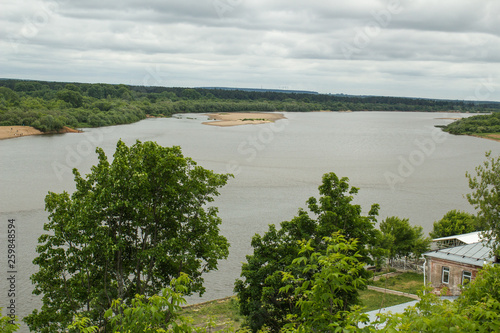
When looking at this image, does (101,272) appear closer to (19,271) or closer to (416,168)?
(19,271)

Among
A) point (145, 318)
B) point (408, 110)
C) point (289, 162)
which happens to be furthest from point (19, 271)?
point (408, 110)

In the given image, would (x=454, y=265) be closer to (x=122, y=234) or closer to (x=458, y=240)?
(x=458, y=240)

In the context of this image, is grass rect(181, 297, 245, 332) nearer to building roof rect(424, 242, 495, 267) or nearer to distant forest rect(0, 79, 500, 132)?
building roof rect(424, 242, 495, 267)

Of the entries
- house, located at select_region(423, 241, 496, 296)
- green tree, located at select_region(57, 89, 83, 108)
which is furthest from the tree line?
green tree, located at select_region(57, 89, 83, 108)

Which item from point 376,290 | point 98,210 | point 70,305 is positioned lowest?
point 376,290

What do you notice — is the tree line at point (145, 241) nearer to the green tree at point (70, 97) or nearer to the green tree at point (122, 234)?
the green tree at point (122, 234)

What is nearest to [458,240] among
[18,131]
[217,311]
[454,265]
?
[454,265]

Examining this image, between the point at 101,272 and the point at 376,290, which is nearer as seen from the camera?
the point at 101,272
